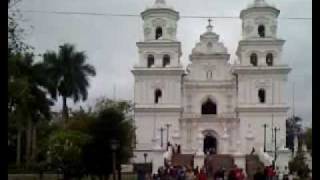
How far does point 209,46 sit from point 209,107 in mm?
5488

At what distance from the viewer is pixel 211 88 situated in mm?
60156

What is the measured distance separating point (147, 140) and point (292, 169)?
2124 centimetres

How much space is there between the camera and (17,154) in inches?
1793

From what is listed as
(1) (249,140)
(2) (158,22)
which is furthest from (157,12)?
(1) (249,140)

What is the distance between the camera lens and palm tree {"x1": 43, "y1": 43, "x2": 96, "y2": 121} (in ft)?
155

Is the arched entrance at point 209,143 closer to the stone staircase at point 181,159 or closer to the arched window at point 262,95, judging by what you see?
the arched window at point 262,95

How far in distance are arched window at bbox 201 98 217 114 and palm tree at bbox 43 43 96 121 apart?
14.8 metres

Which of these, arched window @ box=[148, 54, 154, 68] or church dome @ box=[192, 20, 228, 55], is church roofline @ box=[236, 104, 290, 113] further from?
arched window @ box=[148, 54, 154, 68]

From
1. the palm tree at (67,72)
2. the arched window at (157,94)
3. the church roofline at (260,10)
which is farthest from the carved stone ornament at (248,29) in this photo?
the palm tree at (67,72)

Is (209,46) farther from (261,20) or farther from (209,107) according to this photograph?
(209,107)

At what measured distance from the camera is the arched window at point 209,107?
2366 inches
